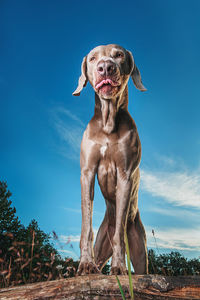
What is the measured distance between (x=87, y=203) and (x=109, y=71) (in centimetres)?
199

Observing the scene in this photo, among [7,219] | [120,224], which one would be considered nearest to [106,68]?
[120,224]

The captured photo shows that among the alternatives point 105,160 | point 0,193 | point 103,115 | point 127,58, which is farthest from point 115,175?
point 0,193

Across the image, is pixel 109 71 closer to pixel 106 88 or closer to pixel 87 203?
pixel 106 88

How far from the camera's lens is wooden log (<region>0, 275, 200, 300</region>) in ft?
8.81

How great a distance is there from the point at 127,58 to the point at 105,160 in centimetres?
176

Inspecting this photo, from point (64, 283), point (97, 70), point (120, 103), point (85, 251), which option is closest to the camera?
point (64, 283)

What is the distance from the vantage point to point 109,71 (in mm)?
4215

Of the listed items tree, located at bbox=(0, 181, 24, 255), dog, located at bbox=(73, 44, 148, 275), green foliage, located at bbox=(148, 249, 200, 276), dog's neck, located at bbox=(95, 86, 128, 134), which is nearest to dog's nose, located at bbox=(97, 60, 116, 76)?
dog, located at bbox=(73, 44, 148, 275)

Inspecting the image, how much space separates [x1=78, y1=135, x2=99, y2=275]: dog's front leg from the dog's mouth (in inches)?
34.6

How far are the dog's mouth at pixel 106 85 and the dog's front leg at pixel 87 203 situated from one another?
880 millimetres

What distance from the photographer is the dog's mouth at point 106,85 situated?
13.9ft

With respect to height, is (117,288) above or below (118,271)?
below

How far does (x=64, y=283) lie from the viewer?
291 centimetres

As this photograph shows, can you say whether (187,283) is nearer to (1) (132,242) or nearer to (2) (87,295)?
(2) (87,295)
